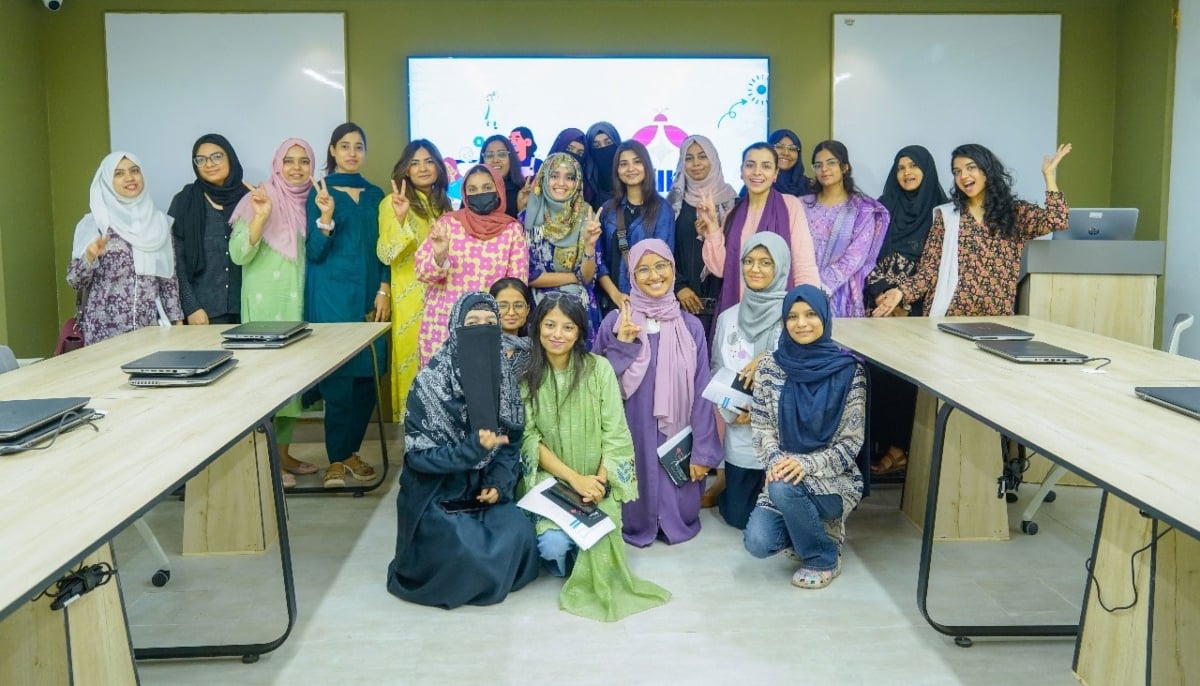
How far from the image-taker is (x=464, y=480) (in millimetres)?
3391

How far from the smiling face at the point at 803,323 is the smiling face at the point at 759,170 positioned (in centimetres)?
108

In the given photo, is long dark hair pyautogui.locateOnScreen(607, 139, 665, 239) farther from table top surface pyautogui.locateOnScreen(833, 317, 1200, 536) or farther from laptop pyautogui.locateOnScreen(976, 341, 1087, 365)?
laptop pyautogui.locateOnScreen(976, 341, 1087, 365)

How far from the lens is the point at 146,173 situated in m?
5.52

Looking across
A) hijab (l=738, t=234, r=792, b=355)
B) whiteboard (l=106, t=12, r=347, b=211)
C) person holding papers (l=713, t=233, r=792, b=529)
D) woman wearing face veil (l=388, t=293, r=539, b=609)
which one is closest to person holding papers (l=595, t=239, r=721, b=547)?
person holding papers (l=713, t=233, r=792, b=529)

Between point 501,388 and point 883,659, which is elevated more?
point 501,388

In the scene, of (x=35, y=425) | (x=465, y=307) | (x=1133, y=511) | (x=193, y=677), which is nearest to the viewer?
(x=35, y=425)

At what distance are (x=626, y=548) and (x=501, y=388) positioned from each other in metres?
0.86

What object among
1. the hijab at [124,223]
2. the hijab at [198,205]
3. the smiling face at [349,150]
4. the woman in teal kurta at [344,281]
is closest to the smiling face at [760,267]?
the woman in teal kurta at [344,281]

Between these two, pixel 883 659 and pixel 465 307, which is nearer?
pixel 883 659

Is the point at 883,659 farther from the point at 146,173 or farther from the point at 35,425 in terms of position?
the point at 146,173

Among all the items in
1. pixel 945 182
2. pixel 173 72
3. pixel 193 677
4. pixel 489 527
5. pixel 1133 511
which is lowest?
pixel 193 677

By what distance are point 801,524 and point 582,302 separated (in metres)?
1.28

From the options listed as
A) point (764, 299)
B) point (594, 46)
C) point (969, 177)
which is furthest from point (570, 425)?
point (594, 46)

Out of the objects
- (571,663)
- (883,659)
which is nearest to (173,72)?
(571,663)
